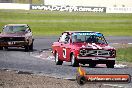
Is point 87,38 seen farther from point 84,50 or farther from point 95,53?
point 95,53

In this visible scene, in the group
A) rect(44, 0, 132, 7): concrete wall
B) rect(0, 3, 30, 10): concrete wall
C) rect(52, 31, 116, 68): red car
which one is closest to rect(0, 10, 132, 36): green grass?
rect(0, 3, 30, 10): concrete wall

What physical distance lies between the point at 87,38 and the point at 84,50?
1.26 metres

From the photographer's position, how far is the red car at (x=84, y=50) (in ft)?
67.7

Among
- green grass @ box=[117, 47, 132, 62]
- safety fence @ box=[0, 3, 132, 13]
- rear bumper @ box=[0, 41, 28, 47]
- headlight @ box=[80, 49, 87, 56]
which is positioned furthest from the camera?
safety fence @ box=[0, 3, 132, 13]

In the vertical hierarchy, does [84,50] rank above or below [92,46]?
below

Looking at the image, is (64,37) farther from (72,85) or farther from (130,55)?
(72,85)

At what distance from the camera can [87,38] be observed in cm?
2189

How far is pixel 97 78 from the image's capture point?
8.01m

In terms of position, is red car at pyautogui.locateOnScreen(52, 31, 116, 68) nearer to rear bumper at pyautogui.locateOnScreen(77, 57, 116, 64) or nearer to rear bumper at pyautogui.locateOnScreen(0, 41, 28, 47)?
rear bumper at pyautogui.locateOnScreen(77, 57, 116, 64)

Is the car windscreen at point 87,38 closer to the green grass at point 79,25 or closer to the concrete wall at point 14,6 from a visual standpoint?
the green grass at point 79,25

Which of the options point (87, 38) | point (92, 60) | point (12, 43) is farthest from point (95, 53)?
point (12, 43)

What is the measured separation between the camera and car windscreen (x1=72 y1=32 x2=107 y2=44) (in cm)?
2188

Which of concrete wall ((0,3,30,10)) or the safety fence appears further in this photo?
concrete wall ((0,3,30,10))

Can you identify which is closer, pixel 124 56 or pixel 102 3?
pixel 124 56
